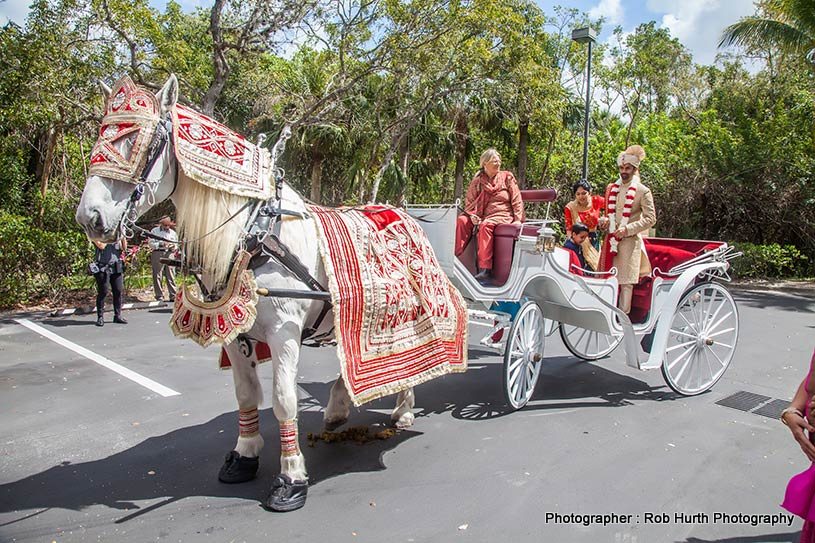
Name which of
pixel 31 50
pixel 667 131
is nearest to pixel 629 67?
pixel 667 131

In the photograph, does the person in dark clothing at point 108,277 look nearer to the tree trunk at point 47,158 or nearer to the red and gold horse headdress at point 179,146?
the tree trunk at point 47,158

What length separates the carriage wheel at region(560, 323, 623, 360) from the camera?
260 inches

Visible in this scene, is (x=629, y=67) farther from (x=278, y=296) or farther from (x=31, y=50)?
(x=278, y=296)

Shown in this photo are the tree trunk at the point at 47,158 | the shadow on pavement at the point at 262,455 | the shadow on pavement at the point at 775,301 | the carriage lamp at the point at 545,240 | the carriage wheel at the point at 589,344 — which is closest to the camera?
the shadow on pavement at the point at 262,455

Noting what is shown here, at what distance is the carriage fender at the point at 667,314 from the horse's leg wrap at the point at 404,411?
2.07 metres

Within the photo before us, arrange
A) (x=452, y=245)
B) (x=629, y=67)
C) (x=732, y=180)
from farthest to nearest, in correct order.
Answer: (x=629, y=67)
(x=732, y=180)
(x=452, y=245)

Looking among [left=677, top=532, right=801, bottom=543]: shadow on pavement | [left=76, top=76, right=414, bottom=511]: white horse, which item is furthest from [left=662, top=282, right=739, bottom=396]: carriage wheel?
[left=76, top=76, right=414, bottom=511]: white horse

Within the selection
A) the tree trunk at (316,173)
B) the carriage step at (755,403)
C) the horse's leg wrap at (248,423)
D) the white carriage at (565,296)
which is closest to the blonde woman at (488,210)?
the white carriage at (565,296)

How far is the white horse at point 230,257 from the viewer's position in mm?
2850

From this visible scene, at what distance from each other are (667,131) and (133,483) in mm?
20727

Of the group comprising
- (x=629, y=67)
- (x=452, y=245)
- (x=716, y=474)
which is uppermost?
(x=629, y=67)

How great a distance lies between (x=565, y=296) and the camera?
5102mm

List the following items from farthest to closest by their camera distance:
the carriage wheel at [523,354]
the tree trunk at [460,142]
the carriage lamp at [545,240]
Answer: the tree trunk at [460,142] < the carriage lamp at [545,240] < the carriage wheel at [523,354]

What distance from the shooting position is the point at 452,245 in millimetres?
4621
